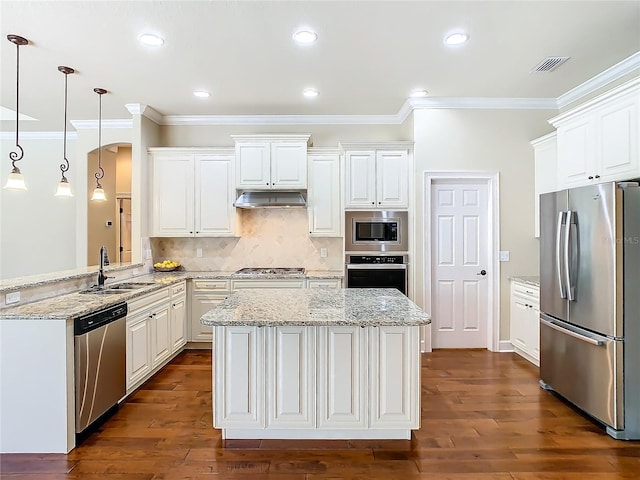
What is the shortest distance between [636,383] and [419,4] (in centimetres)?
294

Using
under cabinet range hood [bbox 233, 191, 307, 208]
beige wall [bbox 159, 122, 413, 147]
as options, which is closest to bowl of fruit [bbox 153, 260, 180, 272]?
under cabinet range hood [bbox 233, 191, 307, 208]

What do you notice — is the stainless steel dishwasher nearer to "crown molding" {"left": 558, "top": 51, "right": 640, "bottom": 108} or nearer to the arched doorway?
the arched doorway

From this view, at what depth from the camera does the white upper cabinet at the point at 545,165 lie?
13.6 feet

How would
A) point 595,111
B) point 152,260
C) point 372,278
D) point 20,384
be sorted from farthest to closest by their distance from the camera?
point 152,260 < point 372,278 < point 595,111 < point 20,384

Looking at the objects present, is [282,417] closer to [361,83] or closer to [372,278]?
[372,278]

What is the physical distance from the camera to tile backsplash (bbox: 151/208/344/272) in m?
5.26

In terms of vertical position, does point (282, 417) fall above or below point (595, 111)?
below

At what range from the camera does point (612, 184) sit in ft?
8.68

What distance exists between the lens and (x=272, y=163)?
191 inches

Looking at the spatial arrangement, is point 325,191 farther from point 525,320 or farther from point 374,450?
point 374,450

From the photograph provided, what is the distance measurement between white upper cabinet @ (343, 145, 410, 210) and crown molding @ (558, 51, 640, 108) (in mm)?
1816

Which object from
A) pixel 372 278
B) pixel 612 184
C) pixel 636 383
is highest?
pixel 612 184

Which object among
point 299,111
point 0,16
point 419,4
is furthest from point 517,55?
point 0,16

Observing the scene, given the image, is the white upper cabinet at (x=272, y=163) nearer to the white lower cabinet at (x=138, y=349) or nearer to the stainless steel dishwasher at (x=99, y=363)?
the white lower cabinet at (x=138, y=349)
